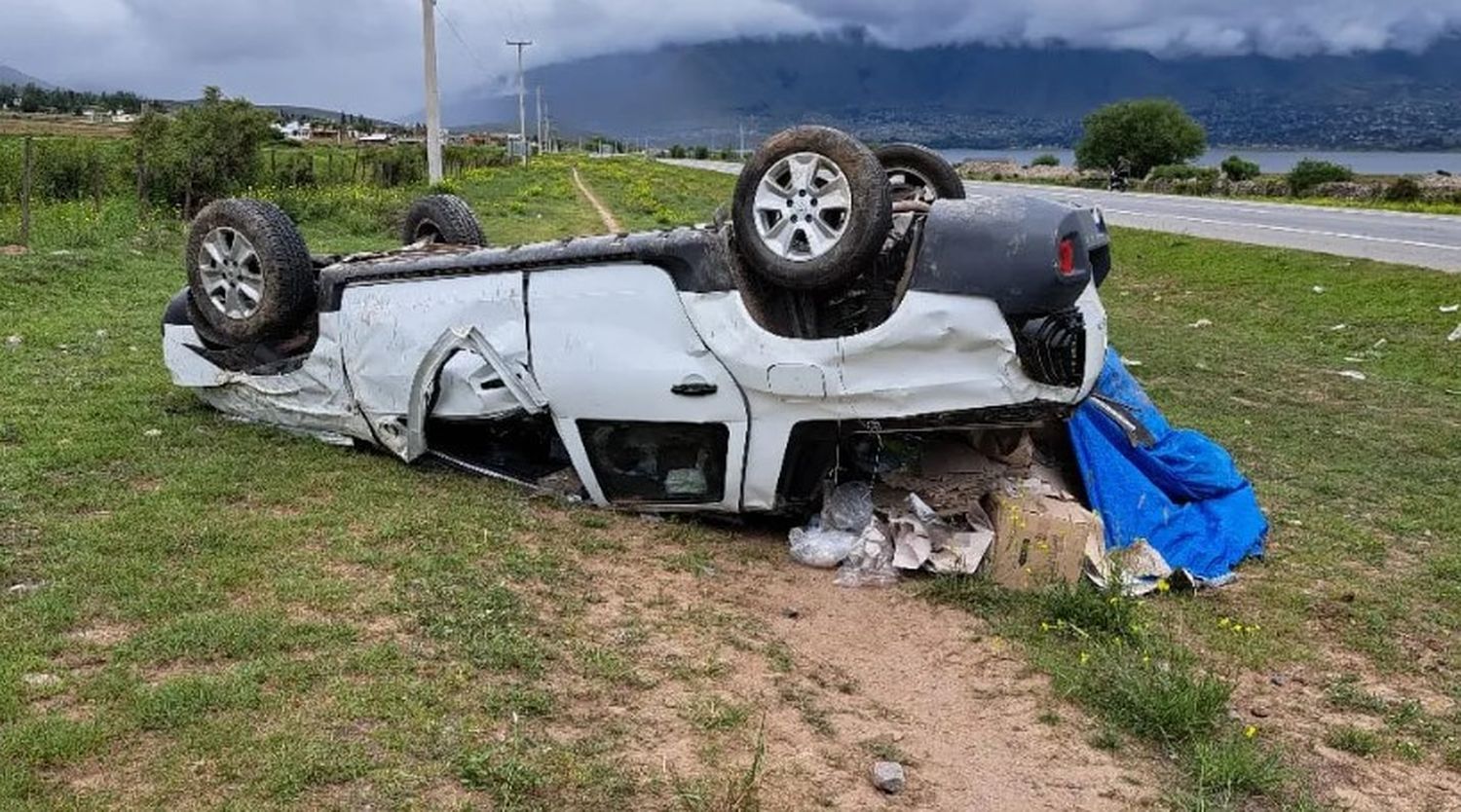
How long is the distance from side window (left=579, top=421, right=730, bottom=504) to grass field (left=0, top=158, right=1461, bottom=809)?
0.54ft

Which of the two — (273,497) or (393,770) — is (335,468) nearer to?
(273,497)

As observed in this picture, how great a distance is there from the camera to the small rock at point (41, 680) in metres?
3.41

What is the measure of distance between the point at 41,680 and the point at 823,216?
3.14 meters

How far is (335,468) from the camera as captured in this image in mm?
5965

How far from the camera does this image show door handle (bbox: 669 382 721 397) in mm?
5031

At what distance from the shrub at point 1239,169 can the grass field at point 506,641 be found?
37.3 m

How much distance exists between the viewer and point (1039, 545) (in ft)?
15.6

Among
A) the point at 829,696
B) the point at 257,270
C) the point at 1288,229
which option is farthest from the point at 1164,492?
the point at 1288,229

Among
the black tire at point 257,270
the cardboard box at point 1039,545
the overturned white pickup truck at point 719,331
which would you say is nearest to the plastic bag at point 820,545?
the overturned white pickup truck at point 719,331

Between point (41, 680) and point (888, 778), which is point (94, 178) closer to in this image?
point (41, 680)

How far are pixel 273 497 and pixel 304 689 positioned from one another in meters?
2.19

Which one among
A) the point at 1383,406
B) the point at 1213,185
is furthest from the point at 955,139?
the point at 1383,406

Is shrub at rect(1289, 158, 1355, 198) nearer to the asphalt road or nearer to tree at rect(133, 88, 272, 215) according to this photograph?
the asphalt road

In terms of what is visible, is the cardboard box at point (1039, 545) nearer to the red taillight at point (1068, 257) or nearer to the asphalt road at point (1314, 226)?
the red taillight at point (1068, 257)
